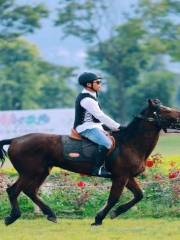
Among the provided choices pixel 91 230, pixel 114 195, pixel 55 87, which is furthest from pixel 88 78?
pixel 55 87

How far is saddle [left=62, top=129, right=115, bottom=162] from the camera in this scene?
1338 cm

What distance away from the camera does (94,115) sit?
13.2 m

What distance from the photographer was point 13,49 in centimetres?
6862

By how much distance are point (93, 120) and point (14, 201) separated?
1.61 metres

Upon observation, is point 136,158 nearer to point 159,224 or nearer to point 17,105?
point 159,224

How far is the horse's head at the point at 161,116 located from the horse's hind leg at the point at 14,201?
2.04 meters

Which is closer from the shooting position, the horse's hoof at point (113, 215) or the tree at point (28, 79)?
the horse's hoof at point (113, 215)

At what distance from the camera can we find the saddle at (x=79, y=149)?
1338cm

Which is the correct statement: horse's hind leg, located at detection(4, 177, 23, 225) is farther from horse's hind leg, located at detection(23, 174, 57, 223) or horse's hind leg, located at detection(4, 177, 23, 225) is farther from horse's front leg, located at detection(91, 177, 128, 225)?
horse's front leg, located at detection(91, 177, 128, 225)

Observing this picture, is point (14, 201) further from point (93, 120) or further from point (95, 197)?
point (95, 197)

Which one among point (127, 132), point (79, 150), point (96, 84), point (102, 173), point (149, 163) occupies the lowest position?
point (149, 163)

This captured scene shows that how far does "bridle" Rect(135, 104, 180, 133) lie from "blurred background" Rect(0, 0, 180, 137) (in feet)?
163

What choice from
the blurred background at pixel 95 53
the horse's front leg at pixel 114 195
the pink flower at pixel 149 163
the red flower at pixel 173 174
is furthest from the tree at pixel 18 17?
the horse's front leg at pixel 114 195

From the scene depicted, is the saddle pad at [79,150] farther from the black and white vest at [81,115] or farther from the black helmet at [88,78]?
the black helmet at [88,78]
